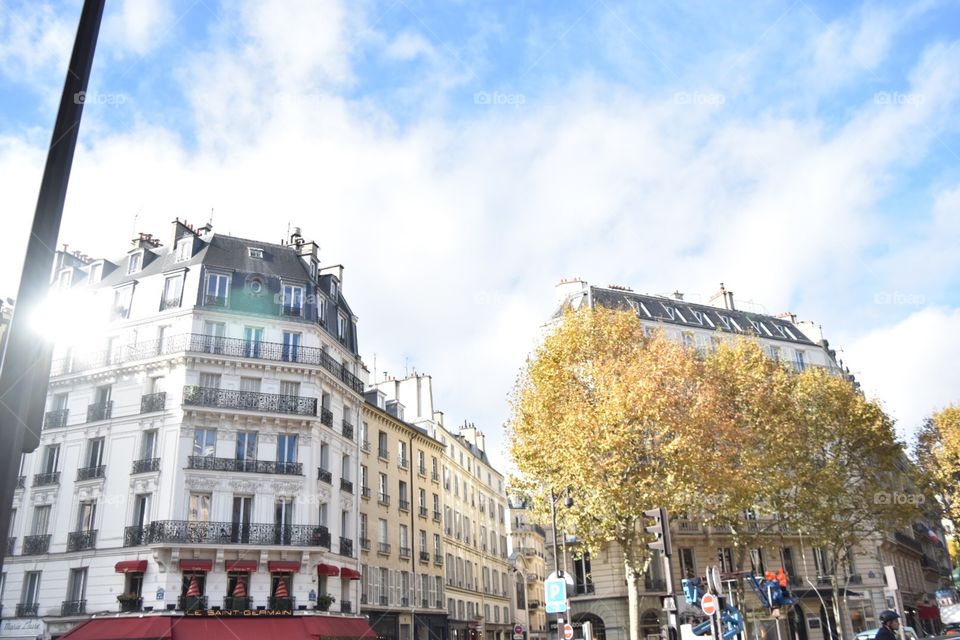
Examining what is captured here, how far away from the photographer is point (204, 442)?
29.0 metres

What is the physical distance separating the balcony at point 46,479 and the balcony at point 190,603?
26.2 feet

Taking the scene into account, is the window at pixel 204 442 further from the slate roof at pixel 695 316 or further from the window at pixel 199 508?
the slate roof at pixel 695 316

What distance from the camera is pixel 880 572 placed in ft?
142

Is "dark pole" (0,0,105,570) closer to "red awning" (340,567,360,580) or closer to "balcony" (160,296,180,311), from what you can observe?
Answer: "red awning" (340,567,360,580)

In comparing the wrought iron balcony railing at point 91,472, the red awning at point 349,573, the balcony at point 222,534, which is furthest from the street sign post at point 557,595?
the wrought iron balcony railing at point 91,472

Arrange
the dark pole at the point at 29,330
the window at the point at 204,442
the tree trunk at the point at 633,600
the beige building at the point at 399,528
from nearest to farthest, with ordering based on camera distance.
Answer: the dark pole at the point at 29,330
the tree trunk at the point at 633,600
the window at the point at 204,442
the beige building at the point at 399,528

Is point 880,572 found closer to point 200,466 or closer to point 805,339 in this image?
point 805,339

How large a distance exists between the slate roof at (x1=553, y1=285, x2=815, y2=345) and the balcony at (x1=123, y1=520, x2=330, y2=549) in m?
21.1

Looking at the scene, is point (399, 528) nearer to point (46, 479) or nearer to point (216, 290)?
point (216, 290)

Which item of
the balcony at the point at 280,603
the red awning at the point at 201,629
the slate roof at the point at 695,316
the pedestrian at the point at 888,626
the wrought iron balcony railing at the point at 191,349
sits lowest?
the pedestrian at the point at 888,626

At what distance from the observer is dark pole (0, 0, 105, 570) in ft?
9.41

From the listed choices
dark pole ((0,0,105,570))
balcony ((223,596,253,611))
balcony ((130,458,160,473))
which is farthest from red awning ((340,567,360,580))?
dark pole ((0,0,105,570))

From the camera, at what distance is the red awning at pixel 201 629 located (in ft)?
81.8

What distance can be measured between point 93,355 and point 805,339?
144ft
